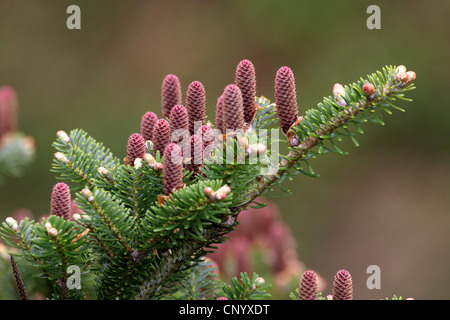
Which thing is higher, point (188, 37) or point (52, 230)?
point (188, 37)

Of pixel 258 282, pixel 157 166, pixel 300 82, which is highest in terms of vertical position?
pixel 300 82

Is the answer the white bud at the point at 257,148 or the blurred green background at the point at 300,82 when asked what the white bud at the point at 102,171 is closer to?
the white bud at the point at 257,148

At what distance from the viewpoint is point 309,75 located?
3.07 metres

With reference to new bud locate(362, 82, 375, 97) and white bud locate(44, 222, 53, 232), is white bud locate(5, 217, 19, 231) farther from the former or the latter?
new bud locate(362, 82, 375, 97)

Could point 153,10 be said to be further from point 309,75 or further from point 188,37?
point 309,75

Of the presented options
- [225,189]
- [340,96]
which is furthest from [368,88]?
[225,189]

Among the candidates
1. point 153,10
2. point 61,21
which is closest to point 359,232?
point 153,10

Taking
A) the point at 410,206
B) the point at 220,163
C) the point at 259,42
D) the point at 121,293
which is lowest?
the point at 121,293

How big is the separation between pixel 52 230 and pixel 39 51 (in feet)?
10.1

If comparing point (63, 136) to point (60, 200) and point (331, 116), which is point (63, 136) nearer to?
point (60, 200)

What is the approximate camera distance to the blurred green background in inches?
117

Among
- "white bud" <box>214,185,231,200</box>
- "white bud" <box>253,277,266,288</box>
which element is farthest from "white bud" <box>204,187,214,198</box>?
"white bud" <box>253,277,266,288</box>

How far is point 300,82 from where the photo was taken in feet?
10.2

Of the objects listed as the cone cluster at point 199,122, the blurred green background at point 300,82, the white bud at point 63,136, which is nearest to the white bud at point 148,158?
the cone cluster at point 199,122
